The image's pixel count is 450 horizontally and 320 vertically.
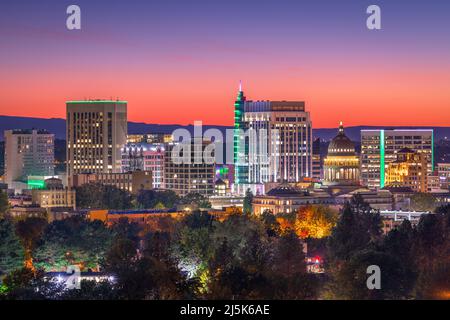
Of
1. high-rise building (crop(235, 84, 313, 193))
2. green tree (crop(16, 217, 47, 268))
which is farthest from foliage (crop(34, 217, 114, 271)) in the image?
high-rise building (crop(235, 84, 313, 193))

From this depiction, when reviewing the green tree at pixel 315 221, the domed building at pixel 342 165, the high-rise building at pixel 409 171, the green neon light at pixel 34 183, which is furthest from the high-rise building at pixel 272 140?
the green tree at pixel 315 221

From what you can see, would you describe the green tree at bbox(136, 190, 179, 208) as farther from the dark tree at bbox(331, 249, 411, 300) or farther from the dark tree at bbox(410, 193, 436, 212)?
the dark tree at bbox(331, 249, 411, 300)

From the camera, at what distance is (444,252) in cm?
7744

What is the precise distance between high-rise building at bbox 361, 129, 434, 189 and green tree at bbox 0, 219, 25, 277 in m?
96.0

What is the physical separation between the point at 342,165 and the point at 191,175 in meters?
29.9

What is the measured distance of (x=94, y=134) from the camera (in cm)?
17962

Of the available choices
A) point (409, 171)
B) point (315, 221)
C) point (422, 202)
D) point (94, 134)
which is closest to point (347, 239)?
point (315, 221)

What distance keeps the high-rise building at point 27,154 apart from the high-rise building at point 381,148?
38625mm

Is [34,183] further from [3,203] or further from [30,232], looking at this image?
[30,232]

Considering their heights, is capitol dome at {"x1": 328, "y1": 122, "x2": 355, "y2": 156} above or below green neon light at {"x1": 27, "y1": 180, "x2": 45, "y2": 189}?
above

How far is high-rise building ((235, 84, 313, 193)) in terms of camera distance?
165 meters

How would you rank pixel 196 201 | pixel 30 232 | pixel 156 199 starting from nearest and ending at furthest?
pixel 30 232, pixel 196 201, pixel 156 199

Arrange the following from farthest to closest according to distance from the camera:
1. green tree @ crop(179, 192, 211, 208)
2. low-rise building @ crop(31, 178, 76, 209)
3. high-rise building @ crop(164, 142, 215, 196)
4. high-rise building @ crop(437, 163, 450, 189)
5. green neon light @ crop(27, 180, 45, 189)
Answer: high-rise building @ crop(437, 163, 450, 189), high-rise building @ crop(164, 142, 215, 196), green neon light @ crop(27, 180, 45, 189), green tree @ crop(179, 192, 211, 208), low-rise building @ crop(31, 178, 76, 209)

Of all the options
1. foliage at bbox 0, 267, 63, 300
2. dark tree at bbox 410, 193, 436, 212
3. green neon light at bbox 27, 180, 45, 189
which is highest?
green neon light at bbox 27, 180, 45, 189
